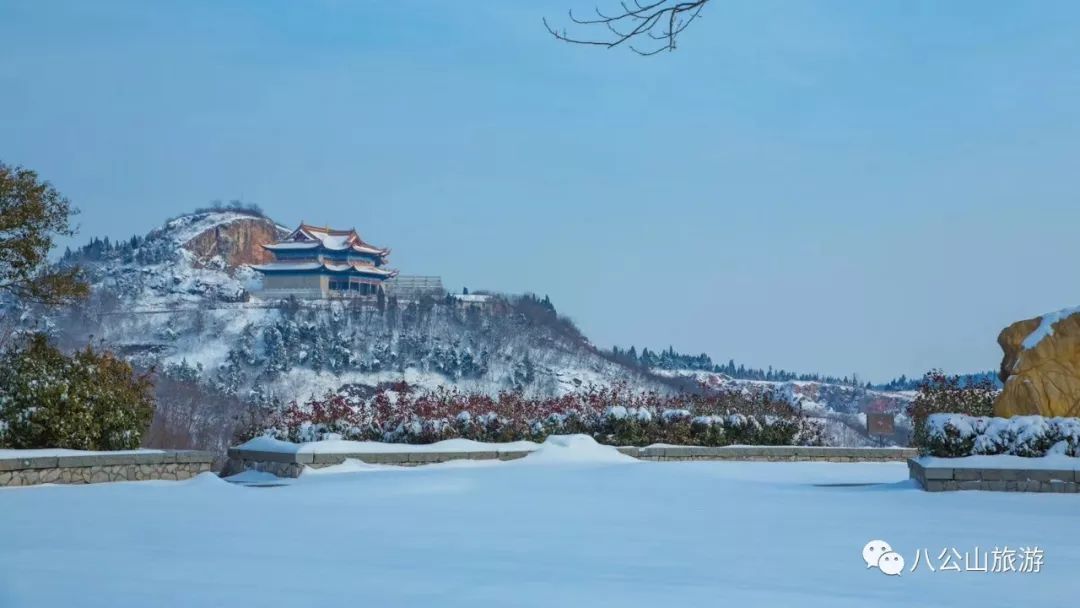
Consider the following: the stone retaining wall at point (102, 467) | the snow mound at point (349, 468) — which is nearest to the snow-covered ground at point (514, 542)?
the stone retaining wall at point (102, 467)

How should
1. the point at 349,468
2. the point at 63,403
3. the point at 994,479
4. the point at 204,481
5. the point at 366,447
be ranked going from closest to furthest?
the point at 994,479 < the point at 204,481 < the point at 63,403 < the point at 349,468 < the point at 366,447

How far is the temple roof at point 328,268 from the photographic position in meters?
84.9

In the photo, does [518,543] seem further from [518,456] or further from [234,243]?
[234,243]

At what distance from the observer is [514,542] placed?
21.6ft

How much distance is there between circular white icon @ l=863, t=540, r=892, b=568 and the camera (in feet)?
19.1

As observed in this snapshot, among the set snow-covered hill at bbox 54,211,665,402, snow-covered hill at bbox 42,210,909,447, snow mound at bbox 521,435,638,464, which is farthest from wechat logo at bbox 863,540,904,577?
snow-covered hill at bbox 54,211,665,402

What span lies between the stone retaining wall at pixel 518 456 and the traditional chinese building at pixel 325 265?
237 feet

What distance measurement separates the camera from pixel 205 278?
116188mm

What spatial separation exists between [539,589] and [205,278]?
4617 inches

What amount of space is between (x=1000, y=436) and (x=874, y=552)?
476 centimetres

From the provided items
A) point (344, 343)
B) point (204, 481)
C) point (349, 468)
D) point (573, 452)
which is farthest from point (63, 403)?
point (344, 343)

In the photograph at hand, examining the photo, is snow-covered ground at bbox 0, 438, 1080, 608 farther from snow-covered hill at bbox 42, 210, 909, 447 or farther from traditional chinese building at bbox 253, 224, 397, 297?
traditional chinese building at bbox 253, 224, 397, 297

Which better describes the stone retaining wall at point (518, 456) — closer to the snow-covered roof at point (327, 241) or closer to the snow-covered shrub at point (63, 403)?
the snow-covered shrub at point (63, 403)

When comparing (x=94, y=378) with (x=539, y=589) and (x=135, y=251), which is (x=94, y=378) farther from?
(x=135, y=251)
